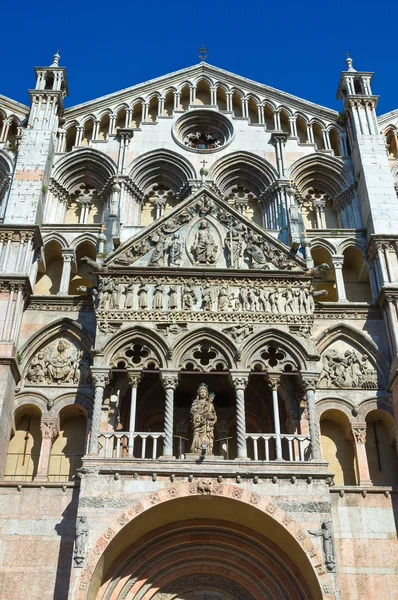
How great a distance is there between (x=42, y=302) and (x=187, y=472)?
21.0 feet

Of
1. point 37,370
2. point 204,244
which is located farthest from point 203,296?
point 37,370

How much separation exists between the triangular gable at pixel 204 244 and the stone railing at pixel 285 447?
4.21 m

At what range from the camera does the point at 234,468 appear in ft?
47.6

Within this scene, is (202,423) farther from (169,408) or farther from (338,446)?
(338,446)

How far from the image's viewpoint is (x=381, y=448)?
56.2 ft

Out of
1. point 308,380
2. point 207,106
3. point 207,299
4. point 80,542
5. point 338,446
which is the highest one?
point 207,106

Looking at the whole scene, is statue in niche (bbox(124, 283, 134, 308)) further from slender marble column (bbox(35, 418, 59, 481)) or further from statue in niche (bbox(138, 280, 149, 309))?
slender marble column (bbox(35, 418, 59, 481))

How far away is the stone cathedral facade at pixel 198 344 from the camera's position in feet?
47.2

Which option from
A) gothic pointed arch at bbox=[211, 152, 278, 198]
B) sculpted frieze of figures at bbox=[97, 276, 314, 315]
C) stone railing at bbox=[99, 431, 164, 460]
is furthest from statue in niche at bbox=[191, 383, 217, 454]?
gothic pointed arch at bbox=[211, 152, 278, 198]

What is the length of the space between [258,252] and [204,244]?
1.38m

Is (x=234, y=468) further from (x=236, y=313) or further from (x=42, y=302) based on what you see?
(x=42, y=302)

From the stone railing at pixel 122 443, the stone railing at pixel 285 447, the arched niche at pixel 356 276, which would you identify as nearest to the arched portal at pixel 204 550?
the stone railing at pixel 122 443

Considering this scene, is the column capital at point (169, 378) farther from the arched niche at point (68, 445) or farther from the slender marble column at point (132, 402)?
the arched niche at point (68, 445)

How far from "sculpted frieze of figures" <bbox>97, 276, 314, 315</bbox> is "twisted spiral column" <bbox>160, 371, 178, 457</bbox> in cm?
174
